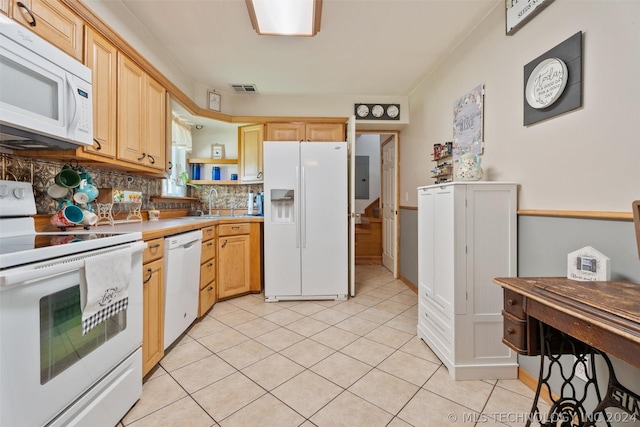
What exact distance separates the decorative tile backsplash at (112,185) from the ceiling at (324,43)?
1269 mm

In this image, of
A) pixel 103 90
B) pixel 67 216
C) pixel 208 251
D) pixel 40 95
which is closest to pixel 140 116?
pixel 103 90

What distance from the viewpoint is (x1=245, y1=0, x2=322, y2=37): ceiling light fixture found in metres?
1.76

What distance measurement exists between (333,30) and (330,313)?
2.58 metres

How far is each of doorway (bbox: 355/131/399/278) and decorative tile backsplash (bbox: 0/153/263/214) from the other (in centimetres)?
182

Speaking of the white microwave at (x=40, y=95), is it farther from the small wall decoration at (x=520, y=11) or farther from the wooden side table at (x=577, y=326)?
the small wall decoration at (x=520, y=11)

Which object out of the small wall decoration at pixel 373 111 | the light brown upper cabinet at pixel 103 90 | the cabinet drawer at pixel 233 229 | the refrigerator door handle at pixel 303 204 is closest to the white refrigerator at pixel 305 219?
the refrigerator door handle at pixel 303 204

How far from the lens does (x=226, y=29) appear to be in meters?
2.19

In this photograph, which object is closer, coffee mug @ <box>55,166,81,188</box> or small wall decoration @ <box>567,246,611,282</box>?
small wall decoration @ <box>567,246,611,282</box>

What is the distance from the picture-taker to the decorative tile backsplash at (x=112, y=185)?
1480mm

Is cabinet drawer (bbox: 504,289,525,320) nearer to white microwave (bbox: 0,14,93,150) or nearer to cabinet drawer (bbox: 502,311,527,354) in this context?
cabinet drawer (bbox: 502,311,527,354)

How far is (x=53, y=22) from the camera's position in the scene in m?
1.37

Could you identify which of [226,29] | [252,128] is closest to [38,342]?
[226,29]

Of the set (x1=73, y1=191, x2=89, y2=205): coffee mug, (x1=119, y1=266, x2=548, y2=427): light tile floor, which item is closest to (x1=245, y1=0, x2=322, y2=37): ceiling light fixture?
(x1=73, y1=191, x2=89, y2=205): coffee mug

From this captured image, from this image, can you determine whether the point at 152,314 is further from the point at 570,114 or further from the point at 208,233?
the point at 570,114
